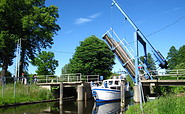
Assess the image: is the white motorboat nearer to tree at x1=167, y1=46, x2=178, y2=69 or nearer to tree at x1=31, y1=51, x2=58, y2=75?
tree at x1=31, y1=51, x2=58, y2=75

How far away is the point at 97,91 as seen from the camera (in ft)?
79.8

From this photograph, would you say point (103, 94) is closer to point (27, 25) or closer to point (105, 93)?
point (105, 93)

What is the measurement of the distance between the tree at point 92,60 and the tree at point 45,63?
532 inches

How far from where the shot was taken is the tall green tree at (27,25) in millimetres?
27308

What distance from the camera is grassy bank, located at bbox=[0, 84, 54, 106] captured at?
20.1 metres

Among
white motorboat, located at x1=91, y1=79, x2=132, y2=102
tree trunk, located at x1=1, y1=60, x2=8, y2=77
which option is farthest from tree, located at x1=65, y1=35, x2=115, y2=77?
tree trunk, located at x1=1, y1=60, x2=8, y2=77

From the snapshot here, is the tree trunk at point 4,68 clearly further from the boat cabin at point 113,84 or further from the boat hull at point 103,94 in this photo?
the boat cabin at point 113,84

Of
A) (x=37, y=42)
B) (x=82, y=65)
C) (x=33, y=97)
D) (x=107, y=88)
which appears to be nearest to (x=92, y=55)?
(x=82, y=65)

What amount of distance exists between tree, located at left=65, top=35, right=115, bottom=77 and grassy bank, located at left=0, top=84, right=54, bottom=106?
13.7 m

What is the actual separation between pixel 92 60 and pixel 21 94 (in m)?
18.9

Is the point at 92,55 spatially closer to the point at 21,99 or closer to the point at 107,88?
the point at 107,88

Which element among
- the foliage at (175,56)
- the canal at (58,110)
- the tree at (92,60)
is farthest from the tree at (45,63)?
the foliage at (175,56)

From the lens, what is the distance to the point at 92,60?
3912 centimetres

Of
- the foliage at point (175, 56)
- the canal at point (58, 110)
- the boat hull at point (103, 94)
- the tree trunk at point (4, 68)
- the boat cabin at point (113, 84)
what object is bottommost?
the canal at point (58, 110)
